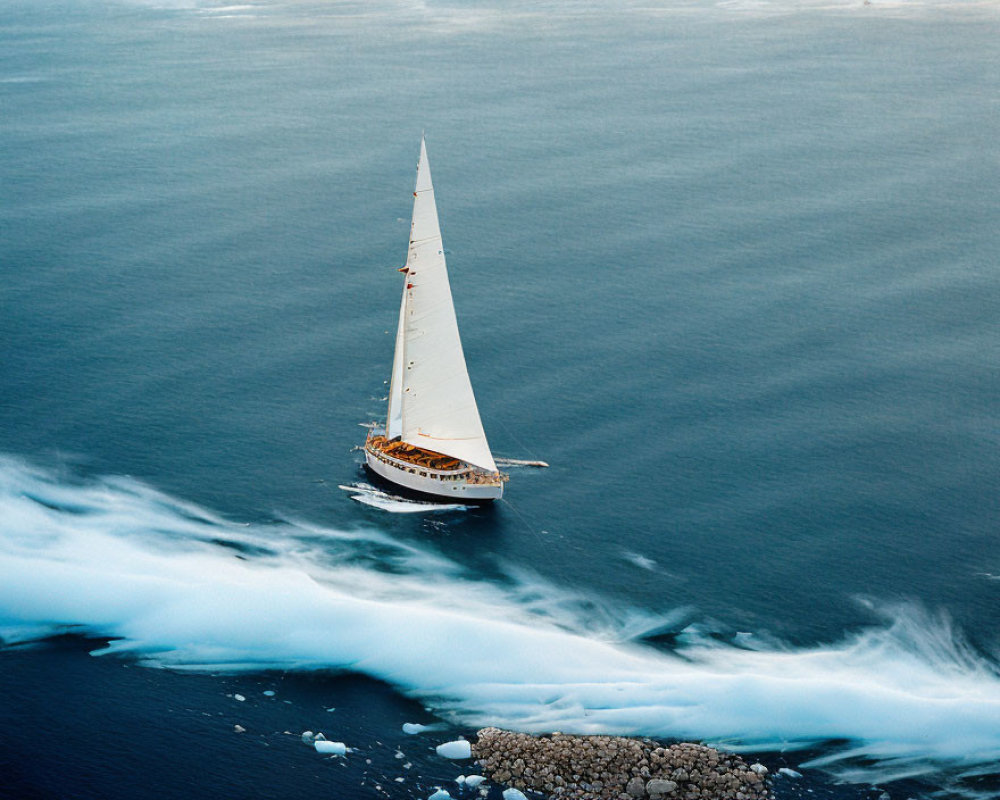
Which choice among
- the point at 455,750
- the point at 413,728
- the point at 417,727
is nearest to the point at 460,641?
the point at 417,727

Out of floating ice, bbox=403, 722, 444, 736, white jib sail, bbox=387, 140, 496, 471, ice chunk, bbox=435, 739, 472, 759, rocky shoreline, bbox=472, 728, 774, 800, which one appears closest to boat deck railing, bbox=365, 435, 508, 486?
white jib sail, bbox=387, 140, 496, 471

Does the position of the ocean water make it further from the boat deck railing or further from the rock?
the rock

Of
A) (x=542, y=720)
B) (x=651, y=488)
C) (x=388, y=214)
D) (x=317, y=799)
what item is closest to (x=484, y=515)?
(x=651, y=488)

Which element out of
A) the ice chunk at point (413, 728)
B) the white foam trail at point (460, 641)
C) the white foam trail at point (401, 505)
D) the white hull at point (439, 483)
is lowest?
the ice chunk at point (413, 728)

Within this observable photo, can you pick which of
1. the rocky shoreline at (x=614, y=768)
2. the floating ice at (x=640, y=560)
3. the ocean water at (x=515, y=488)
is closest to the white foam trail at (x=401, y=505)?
the ocean water at (x=515, y=488)

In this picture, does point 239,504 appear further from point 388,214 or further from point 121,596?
point 388,214

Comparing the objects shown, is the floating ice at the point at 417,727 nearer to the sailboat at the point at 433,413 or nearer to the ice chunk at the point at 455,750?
the ice chunk at the point at 455,750
